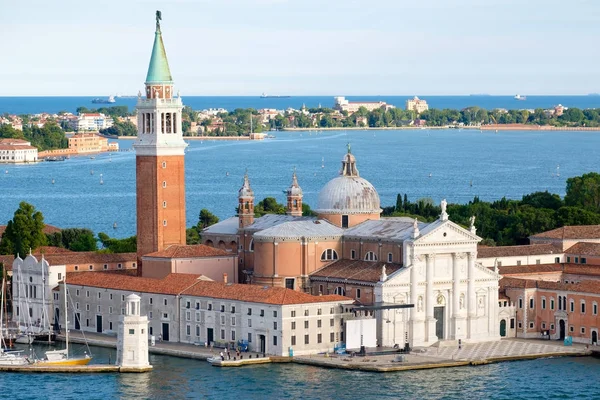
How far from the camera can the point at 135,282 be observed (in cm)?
5550

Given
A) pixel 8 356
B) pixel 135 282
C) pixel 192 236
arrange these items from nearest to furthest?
1. pixel 8 356
2. pixel 135 282
3. pixel 192 236

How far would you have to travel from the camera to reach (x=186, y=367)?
163 feet

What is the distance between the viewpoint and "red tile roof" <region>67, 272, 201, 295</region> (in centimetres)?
5434

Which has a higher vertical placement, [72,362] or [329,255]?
[329,255]

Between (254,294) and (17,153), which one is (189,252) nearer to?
(254,294)

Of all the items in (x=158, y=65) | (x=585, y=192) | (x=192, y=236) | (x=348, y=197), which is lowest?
(x=192, y=236)

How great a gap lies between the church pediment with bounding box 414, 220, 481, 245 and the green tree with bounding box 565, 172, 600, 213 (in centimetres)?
2191

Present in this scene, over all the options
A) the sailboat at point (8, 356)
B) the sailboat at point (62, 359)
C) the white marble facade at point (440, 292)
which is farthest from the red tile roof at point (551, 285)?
the sailboat at point (8, 356)

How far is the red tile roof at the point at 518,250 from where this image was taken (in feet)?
192

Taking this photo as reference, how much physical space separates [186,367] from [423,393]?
292 inches

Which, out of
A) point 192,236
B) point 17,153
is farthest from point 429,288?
point 17,153

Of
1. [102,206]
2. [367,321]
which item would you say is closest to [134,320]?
[367,321]

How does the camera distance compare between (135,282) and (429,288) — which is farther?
(135,282)

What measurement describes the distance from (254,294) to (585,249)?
13.1 metres
